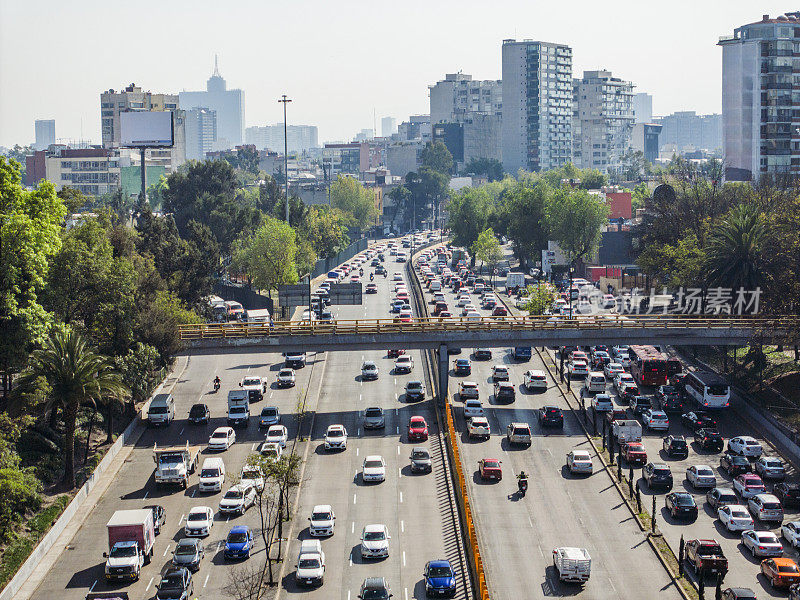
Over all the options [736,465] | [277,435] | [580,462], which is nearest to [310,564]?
[277,435]

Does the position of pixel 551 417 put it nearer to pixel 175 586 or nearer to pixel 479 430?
pixel 479 430

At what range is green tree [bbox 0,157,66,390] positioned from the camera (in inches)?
2296

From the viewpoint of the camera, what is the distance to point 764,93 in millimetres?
168250

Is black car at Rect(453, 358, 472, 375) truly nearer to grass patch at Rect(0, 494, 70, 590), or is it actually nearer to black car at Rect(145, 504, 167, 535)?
black car at Rect(145, 504, 167, 535)

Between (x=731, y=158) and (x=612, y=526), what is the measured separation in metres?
138

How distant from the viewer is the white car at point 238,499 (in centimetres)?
5356

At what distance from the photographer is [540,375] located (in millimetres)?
79125

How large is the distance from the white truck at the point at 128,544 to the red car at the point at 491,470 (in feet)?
→ 62.2

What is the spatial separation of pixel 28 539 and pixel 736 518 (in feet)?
110

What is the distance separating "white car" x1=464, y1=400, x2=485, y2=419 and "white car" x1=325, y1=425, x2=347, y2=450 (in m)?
9.36

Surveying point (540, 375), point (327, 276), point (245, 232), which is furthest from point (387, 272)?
point (540, 375)

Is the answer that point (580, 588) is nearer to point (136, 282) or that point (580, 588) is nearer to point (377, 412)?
point (377, 412)

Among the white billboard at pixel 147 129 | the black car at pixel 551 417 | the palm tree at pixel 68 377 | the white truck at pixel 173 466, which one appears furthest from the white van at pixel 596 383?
the white billboard at pixel 147 129

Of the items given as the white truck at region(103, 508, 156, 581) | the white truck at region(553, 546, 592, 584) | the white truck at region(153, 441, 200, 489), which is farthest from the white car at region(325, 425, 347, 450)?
the white truck at region(553, 546, 592, 584)
